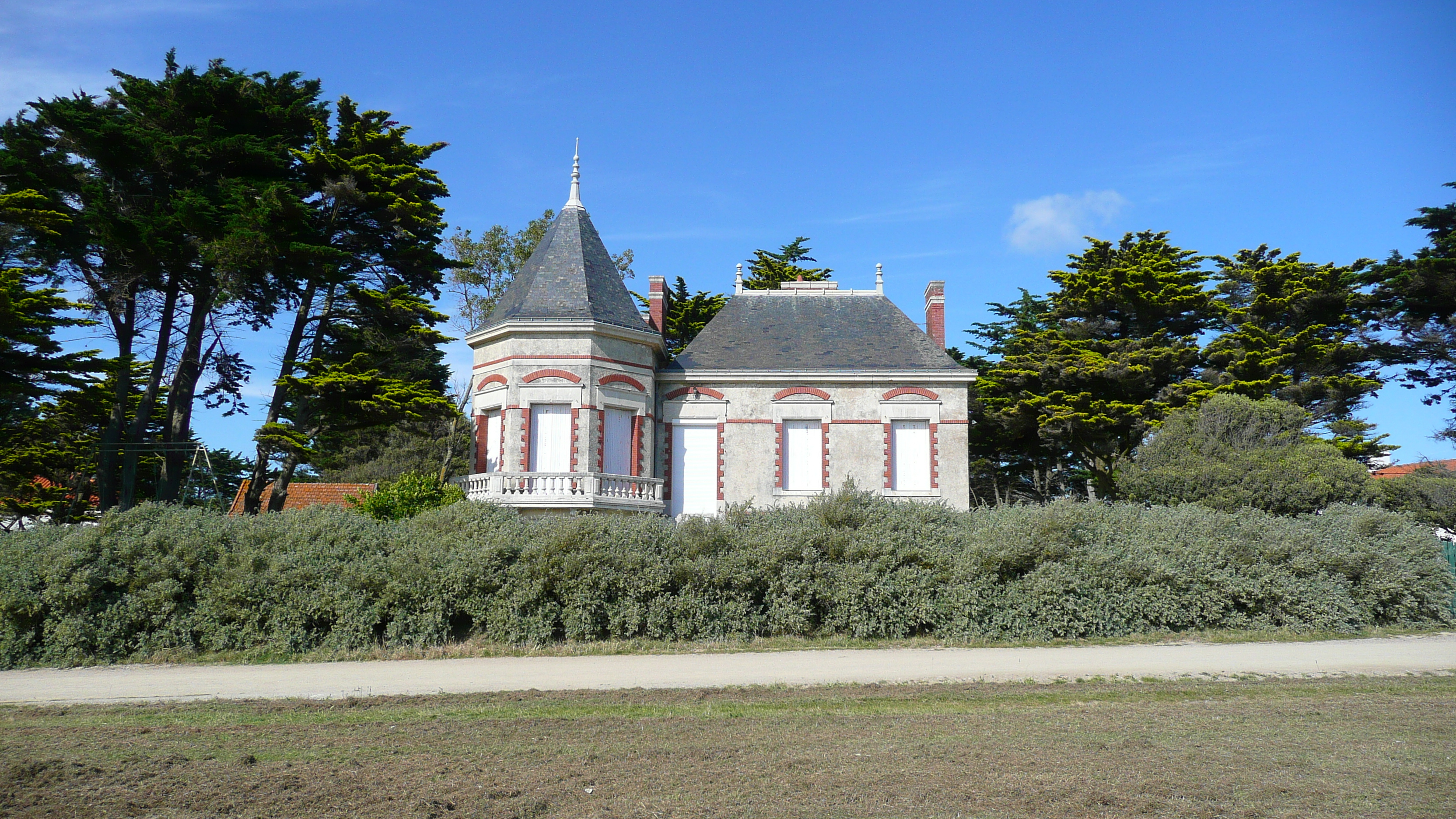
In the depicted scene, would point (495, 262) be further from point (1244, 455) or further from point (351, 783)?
point (351, 783)

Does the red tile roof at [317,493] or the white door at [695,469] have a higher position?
the white door at [695,469]

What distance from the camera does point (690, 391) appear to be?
2231 centimetres

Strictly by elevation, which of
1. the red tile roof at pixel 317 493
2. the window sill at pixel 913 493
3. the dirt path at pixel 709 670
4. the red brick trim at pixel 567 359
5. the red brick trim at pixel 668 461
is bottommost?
the dirt path at pixel 709 670

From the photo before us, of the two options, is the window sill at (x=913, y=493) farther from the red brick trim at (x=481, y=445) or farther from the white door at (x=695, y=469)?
the red brick trim at (x=481, y=445)

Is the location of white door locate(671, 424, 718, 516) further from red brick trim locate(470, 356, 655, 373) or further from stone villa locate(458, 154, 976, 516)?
red brick trim locate(470, 356, 655, 373)

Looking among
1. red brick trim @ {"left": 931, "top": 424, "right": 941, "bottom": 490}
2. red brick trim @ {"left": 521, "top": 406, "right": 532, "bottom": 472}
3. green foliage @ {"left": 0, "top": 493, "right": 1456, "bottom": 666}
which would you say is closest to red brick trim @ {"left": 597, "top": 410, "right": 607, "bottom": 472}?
red brick trim @ {"left": 521, "top": 406, "right": 532, "bottom": 472}

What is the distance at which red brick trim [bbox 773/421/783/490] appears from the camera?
72.0 feet

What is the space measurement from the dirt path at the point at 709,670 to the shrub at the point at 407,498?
594cm

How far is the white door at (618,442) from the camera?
2058 cm

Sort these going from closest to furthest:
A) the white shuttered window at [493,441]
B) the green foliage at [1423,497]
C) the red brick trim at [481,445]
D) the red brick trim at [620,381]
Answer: the green foliage at [1423,497] < the red brick trim at [620,381] < the white shuttered window at [493,441] < the red brick trim at [481,445]

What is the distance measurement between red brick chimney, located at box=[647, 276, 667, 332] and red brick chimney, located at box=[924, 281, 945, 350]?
24.7 feet

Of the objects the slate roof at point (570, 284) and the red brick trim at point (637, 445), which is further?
the red brick trim at point (637, 445)

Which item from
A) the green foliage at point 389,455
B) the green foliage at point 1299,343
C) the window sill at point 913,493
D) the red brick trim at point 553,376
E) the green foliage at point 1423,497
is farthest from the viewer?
the green foliage at point 389,455

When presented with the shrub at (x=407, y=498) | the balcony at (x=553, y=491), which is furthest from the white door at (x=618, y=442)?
the shrub at (x=407, y=498)
